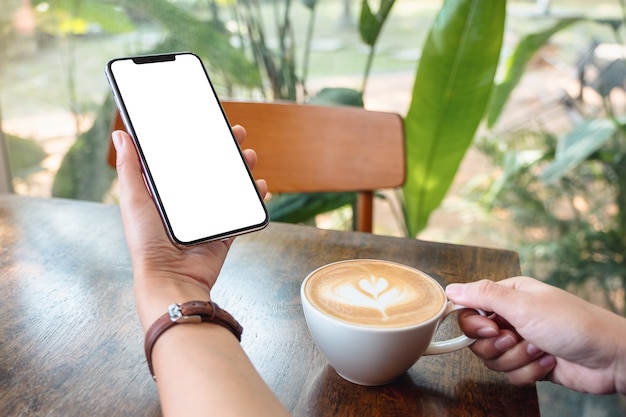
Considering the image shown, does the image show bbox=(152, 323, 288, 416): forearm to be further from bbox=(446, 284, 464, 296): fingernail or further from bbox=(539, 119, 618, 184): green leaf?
bbox=(539, 119, 618, 184): green leaf

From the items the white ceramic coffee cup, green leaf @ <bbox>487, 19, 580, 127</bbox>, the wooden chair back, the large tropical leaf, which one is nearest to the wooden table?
the white ceramic coffee cup

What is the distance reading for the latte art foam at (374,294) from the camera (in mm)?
510

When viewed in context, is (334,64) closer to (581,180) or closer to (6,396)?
(581,180)

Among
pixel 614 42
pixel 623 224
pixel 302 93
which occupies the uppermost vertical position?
pixel 614 42

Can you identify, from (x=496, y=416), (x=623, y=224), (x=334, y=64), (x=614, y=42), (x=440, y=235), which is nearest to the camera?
(x=496, y=416)

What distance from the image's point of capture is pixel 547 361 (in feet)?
1.91

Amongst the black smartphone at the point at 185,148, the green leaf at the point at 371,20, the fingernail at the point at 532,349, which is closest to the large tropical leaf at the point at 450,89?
the green leaf at the point at 371,20

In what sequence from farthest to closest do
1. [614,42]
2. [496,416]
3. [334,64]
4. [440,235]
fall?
1. [440,235]
2. [334,64]
3. [614,42]
4. [496,416]

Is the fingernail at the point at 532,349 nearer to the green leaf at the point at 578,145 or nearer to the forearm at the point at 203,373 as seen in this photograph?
the forearm at the point at 203,373

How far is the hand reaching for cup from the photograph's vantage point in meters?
0.55

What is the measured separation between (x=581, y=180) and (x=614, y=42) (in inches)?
15.7

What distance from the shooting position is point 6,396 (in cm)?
52

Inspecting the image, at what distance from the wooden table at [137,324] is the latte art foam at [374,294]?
0.27ft

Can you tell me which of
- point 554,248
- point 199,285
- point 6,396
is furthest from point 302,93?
point 6,396
